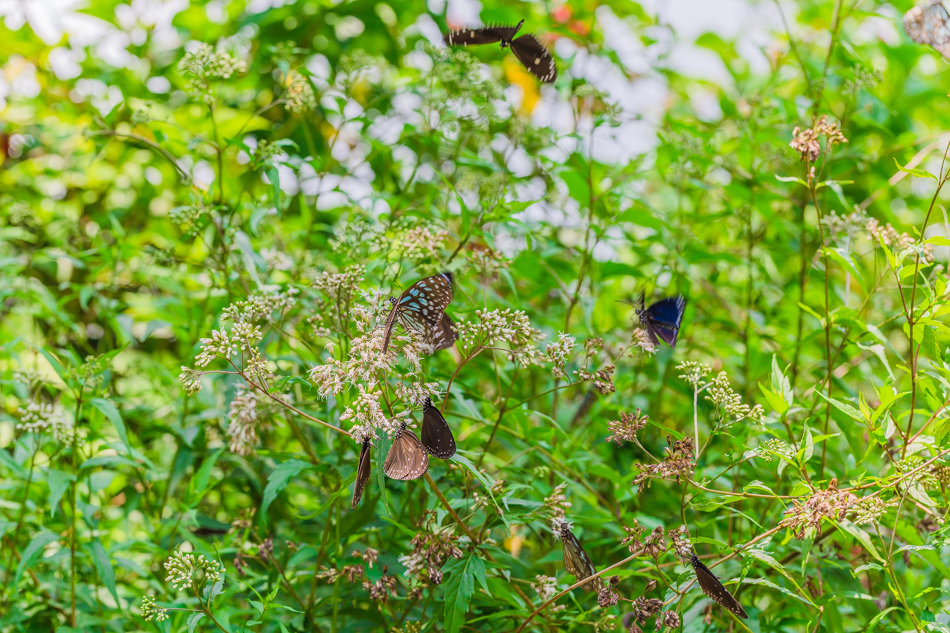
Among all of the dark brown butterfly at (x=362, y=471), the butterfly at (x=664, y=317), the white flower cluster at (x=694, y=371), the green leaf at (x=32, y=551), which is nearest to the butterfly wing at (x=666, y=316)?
the butterfly at (x=664, y=317)

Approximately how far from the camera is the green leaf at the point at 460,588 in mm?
1328

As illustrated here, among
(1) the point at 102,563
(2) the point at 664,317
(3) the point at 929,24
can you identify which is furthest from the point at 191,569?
(3) the point at 929,24

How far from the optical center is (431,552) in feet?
4.49

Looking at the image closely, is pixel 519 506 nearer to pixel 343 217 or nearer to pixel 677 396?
pixel 677 396

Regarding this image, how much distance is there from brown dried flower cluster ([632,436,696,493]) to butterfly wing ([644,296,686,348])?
468 millimetres

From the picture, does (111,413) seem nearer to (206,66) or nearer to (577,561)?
(206,66)

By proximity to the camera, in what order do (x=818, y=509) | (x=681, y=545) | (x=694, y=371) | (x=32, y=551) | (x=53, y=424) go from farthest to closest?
(x=53, y=424) → (x=32, y=551) → (x=694, y=371) → (x=681, y=545) → (x=818, y=509)

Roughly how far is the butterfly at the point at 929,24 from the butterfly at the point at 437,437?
163cm

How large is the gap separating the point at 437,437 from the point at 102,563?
1.07m

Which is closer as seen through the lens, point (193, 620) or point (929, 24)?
point (193, 620)

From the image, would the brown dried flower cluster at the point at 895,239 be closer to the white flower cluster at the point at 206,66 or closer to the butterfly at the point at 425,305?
the butterfly at the point at 425,305

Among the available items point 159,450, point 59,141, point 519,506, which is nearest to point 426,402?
point 519,506

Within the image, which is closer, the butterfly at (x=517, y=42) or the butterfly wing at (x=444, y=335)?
the butterfly wing at (x=444, y=335)

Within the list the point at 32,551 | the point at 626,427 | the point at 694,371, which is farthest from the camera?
the point at 32,551
